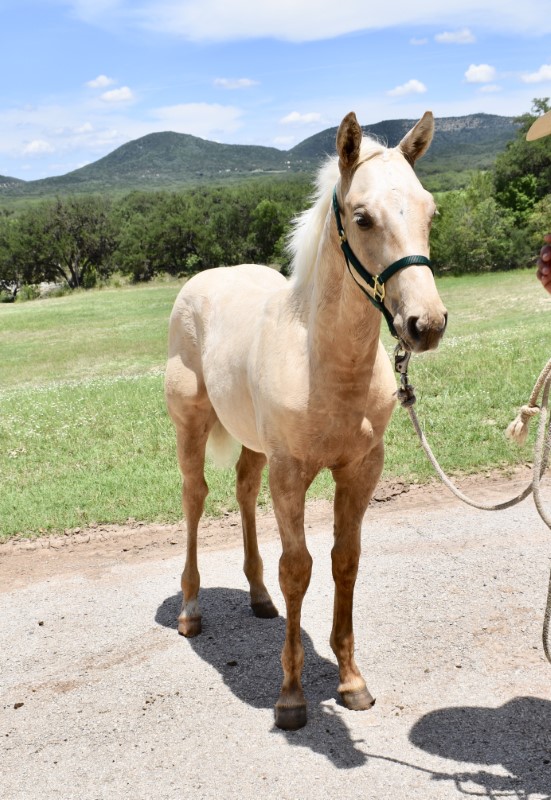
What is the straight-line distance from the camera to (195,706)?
14.1ft

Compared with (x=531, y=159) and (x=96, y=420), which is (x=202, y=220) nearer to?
(x=531, y=159)

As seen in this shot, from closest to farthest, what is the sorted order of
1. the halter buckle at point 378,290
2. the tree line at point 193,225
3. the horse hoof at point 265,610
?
the halter buckle at point 378,290
the horse hoof at point 265,610
the tree line at point 193,225

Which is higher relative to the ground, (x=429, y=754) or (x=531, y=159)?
(x=531, y=159)

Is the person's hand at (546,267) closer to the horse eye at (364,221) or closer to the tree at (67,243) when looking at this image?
the horse eye at (364,221)

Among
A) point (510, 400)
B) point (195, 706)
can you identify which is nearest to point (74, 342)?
point (510, 400)

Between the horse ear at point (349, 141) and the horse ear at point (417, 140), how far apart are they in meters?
0.25

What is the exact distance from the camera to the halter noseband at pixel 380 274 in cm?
304

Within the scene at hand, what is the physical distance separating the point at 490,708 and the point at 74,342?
2416 cm

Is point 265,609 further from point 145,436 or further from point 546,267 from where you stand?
point 145,436

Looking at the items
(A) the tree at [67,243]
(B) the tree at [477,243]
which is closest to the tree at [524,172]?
(B) the tree at [477,243]

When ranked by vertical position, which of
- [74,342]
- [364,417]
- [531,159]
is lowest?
[74,342]

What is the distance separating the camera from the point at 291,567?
408 cm

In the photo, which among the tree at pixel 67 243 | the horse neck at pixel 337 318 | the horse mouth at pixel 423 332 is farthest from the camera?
the tree at pixel 67 243

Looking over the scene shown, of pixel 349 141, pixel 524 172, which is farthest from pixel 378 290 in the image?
pixel 524 172
